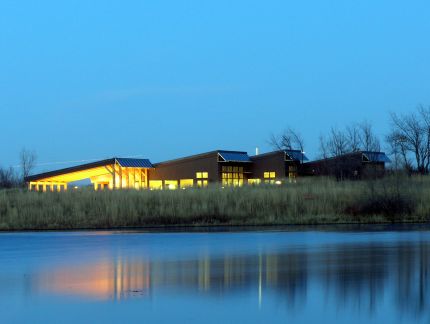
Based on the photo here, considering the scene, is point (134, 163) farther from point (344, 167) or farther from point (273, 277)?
point (273, 277)

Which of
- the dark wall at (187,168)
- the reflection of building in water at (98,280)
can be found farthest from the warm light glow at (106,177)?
the reflection of building in water at (98,280)

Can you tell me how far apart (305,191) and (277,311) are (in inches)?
1093

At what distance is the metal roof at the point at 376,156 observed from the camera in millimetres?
60094

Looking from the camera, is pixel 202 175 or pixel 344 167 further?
pixel 202 175

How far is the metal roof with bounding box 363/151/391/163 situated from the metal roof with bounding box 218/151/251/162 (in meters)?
10.5

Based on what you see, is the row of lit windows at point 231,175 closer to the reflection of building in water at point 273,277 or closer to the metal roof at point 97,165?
the metal roof at point 97,165

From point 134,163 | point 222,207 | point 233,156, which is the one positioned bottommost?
point 222,207

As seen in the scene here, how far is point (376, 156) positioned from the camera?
61.3m

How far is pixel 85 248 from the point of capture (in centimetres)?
1889

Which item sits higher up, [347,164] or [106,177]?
[347,164]

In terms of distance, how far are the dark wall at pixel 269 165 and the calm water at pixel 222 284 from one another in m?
41.6

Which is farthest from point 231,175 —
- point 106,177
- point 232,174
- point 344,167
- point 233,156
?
point 106,177

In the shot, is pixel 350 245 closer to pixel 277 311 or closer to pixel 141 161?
pixel 277 311

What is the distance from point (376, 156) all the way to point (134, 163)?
21.8 meters
